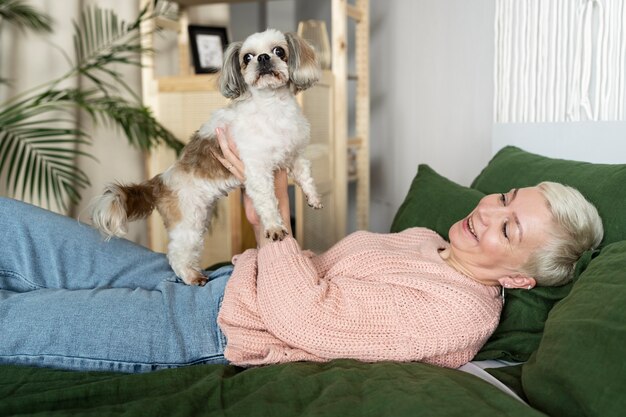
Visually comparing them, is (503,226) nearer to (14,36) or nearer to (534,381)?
(534,381)

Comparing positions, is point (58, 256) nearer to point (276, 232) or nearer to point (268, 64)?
point (276, 232)

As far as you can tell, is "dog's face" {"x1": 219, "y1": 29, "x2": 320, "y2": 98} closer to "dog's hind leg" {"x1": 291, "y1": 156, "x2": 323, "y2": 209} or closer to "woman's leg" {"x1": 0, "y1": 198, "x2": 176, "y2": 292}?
"dog's hind leg" {"x1": 291, "y1": 156, "x2": 323, "y2": 209}

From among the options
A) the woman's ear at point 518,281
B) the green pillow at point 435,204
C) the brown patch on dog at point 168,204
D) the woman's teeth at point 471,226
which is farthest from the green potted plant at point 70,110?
the woman's ear at point 518,281

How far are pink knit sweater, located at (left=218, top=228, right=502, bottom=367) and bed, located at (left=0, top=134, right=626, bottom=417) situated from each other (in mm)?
57

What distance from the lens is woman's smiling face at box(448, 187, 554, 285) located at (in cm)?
139

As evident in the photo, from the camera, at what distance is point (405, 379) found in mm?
1105

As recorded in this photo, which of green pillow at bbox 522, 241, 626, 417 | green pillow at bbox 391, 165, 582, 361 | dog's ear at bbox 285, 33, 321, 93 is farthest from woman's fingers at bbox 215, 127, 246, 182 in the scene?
green pillow at bbox 522, 241, 626, 417

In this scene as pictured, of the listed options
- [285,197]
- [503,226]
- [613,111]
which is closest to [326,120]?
[285,197]

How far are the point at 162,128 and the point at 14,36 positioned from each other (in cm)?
79

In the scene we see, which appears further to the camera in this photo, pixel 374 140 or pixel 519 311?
pixel 374 140

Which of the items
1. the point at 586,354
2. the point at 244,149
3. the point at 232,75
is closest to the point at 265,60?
the point at 232,75

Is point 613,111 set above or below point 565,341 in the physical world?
above

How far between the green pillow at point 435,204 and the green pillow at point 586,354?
0.62 m

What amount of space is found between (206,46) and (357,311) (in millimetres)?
2520
